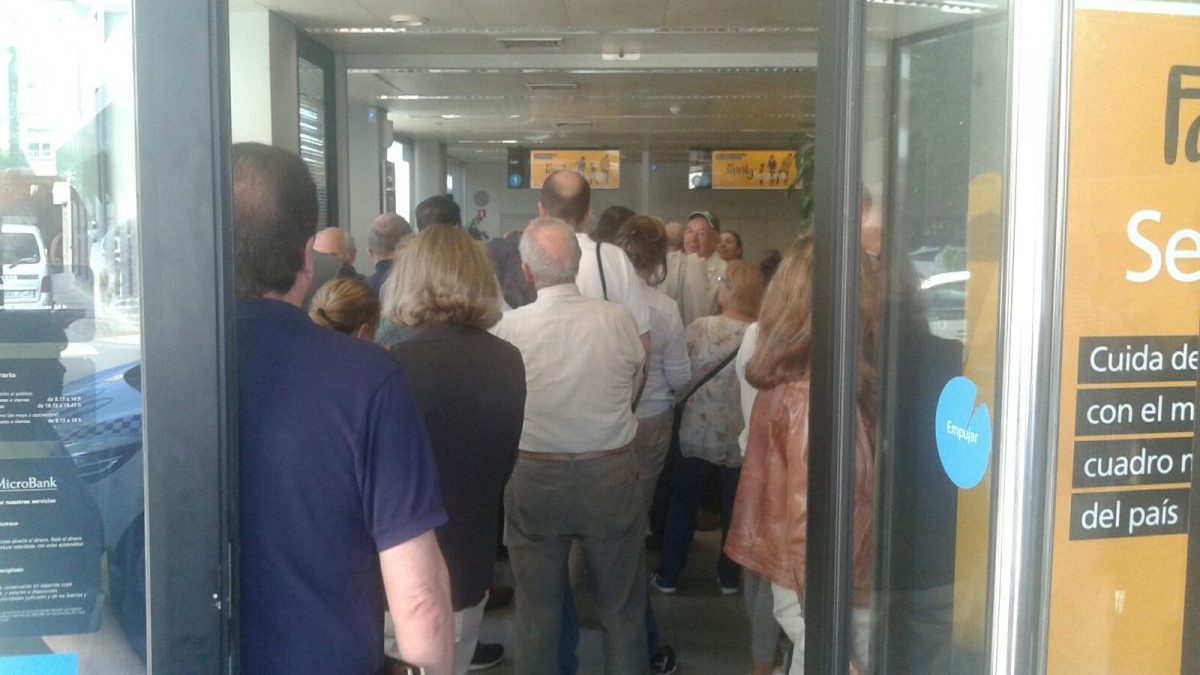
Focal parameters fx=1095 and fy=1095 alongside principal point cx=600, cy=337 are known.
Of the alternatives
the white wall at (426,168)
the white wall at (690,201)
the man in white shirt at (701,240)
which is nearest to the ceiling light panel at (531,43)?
the man in white shirt at (701,240)

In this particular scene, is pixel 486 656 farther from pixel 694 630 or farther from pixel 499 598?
pixel 694 630

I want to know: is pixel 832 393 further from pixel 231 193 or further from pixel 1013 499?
pixel 231 193

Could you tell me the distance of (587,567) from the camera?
11.7 feet

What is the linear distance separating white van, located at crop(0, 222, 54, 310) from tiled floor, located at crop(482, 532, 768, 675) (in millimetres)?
3168

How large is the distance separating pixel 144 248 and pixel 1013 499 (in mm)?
1116

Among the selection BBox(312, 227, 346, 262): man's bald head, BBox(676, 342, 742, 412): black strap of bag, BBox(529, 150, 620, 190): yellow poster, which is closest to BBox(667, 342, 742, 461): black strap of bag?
BBox(676, 342, 742, 412): black strap of bag

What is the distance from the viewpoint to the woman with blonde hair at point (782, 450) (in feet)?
8.27

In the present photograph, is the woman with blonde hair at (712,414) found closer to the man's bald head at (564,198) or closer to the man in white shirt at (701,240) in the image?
the man's bald head at (564,198)

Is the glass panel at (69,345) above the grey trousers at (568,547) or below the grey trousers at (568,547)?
above

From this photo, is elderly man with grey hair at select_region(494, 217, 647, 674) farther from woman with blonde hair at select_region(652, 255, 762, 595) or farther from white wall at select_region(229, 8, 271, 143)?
white wall at select_region(229, 8, 271, 143)

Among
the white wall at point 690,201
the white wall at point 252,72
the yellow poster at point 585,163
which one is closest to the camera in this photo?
the white wall at point 252,72

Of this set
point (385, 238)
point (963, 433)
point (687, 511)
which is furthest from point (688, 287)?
point (963, 433)

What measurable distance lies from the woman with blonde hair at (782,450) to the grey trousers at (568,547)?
2.13 ft

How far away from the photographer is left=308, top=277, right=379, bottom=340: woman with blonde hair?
3010 millimetres
